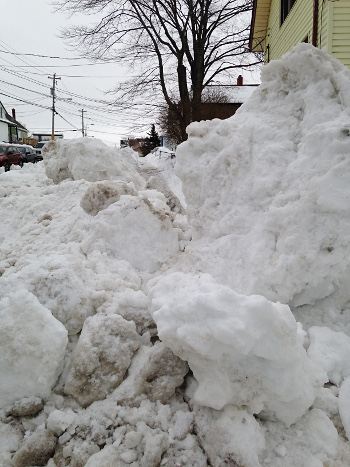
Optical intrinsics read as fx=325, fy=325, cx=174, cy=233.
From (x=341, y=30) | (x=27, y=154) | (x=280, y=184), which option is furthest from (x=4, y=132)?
(x=280, y=184)

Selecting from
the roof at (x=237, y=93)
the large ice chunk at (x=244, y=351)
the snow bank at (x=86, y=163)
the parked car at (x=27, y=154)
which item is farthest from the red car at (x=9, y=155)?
the large ice chunk at (x=244, y=351)

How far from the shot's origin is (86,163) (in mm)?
6562

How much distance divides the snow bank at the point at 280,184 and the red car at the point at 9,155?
55.0 feet

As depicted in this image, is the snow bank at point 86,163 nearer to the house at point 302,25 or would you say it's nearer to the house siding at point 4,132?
the house at point 302,25

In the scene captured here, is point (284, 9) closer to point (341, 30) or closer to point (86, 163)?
point (341, 30)

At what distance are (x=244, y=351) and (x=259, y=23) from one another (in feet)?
52.9

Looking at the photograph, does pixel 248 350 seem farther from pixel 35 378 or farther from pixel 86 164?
pixel 86 164

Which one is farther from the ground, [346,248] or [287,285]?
[346,248]

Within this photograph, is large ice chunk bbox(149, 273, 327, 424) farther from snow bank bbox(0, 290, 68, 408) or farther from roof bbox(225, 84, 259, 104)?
roof bbox(225, 84, 259, 104)

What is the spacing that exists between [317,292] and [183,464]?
1532 millimetres

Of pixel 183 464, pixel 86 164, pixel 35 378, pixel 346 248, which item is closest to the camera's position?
pixel 183 464

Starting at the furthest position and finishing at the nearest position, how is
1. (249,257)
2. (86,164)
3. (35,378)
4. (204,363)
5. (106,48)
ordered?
(106,48)
(86,164)
(249,257)
(35,378)
(204,363)

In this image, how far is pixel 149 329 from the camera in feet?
8.39

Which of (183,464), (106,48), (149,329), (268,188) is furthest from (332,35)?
(106,48)
